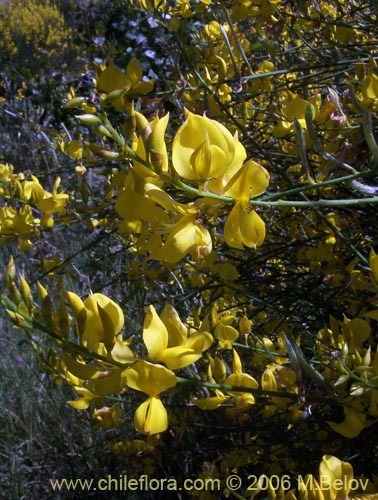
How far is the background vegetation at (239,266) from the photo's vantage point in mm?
765

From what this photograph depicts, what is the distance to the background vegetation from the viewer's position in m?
0.76

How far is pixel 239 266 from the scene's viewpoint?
5.16 feet

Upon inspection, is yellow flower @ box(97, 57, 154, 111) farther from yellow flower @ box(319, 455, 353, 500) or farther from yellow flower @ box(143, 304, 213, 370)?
yellow flower @ box(319, 455, 353, 500)

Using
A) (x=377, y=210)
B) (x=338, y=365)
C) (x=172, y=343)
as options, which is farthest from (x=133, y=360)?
(x=377, y=210)

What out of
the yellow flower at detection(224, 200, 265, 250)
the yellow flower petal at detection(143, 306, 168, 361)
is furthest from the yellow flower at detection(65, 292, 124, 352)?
the yellow flower at detection(224, 200, 265, 250)

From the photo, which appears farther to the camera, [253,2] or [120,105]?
[253,2]

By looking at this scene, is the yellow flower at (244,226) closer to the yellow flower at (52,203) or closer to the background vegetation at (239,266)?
the background vegetation at (239,266)

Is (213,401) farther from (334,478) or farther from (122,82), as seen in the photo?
(122,82)

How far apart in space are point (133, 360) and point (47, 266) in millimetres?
1038

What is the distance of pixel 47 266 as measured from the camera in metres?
1.62

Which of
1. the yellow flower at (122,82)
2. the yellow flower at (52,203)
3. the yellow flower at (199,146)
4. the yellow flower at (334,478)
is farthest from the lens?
the yellow flower at (52,203)

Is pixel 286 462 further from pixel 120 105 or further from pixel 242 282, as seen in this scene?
pixel 120 105

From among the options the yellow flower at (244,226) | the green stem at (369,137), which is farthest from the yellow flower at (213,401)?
the green stem at (369,137)

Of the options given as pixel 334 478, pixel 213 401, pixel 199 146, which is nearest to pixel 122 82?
pixel 199 146
